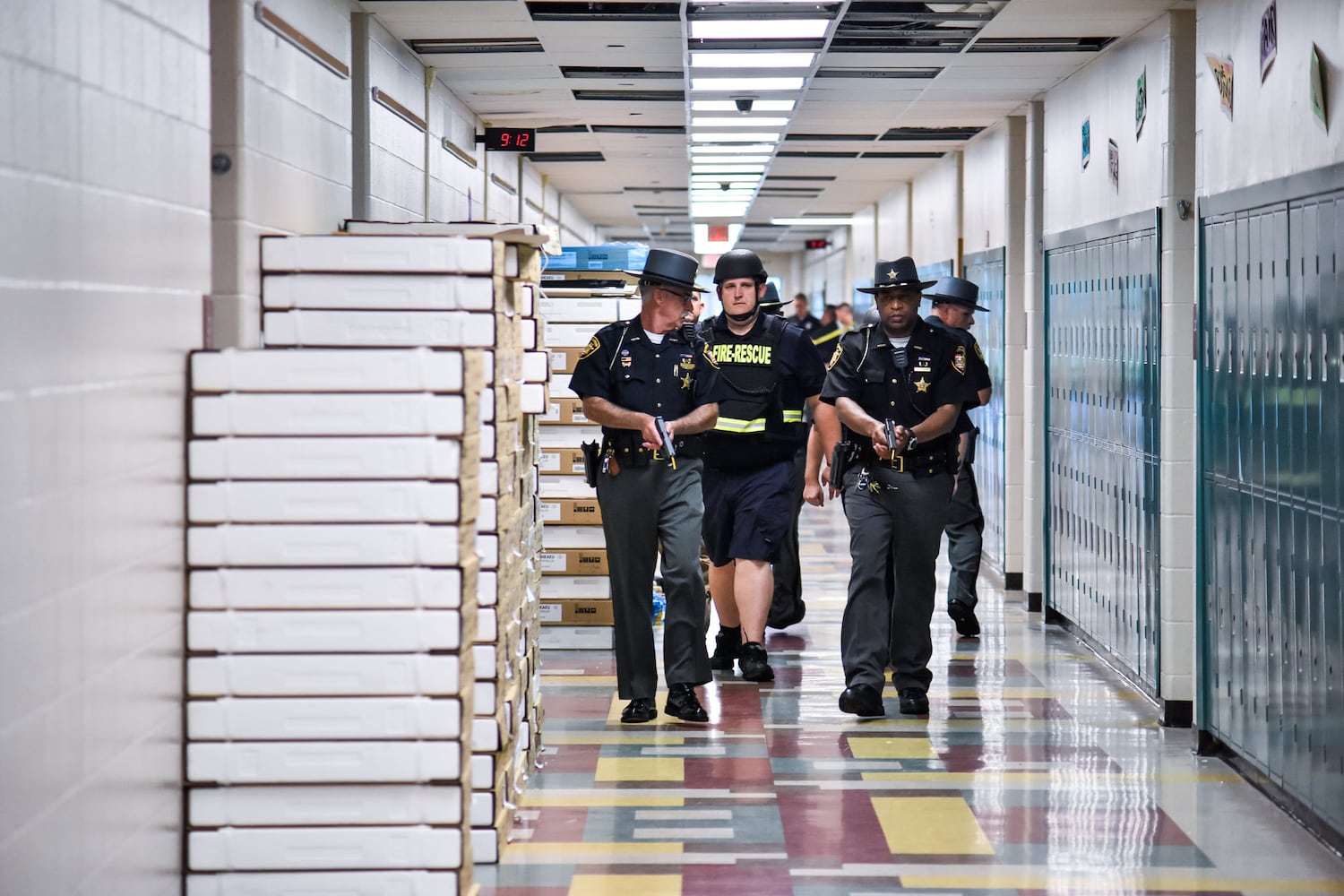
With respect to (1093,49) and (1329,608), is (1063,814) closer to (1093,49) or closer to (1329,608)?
(1329,608)

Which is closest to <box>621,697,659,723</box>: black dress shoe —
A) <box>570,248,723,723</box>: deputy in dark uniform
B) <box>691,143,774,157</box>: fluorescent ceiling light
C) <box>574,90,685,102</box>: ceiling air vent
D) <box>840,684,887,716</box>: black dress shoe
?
<box>570,248,723,723</box>: deputy in dark uniform

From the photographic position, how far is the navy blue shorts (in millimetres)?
6137

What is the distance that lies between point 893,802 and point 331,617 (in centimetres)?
186

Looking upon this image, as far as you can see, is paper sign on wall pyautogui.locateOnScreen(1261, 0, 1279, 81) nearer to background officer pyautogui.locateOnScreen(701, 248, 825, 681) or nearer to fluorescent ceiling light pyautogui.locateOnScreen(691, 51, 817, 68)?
background officer pyautogui.locateOnScreen(701, 248, 825, 681)

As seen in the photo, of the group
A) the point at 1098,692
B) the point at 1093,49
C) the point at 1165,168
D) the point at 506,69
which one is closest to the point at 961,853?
the point at 1098,692

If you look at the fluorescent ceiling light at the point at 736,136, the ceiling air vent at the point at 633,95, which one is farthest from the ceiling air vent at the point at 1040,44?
the fluorescent ceiling light at the point at 736,136

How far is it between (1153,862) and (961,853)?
49 cm

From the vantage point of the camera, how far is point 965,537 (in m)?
7.56

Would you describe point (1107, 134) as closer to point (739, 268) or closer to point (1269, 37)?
point (739, 268)

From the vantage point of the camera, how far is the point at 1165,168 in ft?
19.4

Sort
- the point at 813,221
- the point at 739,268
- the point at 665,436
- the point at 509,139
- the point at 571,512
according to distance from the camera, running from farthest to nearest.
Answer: the point at 813,221
the point at 509,139
the point at 571,512
the point at 739,268
the point at 665,436

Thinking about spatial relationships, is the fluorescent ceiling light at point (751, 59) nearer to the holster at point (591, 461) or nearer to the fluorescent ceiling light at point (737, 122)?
the fluorescent ceiling light at point (737, 122)

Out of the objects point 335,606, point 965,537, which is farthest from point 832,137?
point 335,606

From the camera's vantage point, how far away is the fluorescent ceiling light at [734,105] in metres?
8.63
